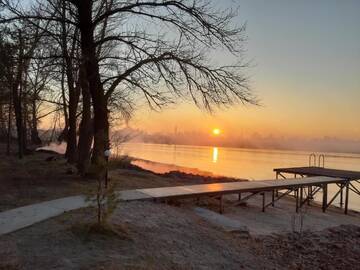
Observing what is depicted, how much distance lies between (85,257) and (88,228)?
1.12 meters

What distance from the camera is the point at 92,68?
14492mm

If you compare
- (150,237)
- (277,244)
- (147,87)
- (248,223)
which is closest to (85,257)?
(150,237)

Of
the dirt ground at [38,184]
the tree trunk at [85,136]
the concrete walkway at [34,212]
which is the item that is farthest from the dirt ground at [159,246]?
→ the tree trunk at [85,136]

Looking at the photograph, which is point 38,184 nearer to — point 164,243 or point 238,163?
point 164,243

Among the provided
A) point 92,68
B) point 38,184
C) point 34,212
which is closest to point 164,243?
point 34,212

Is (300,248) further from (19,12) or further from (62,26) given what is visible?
(62,26)

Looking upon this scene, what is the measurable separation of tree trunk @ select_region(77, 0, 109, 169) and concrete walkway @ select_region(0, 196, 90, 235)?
3490 mm

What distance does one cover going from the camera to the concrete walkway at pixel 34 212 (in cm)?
780

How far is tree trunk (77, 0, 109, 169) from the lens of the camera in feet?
46.1

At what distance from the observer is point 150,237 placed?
25.0 feet

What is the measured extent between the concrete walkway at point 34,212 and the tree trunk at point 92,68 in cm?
349

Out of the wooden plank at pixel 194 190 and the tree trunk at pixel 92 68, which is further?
the tree trunk at pixel 92 68

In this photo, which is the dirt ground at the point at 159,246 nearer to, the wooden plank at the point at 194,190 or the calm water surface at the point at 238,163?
the wooden plank at the point at 194,190

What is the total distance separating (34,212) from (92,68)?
662 centimetres
